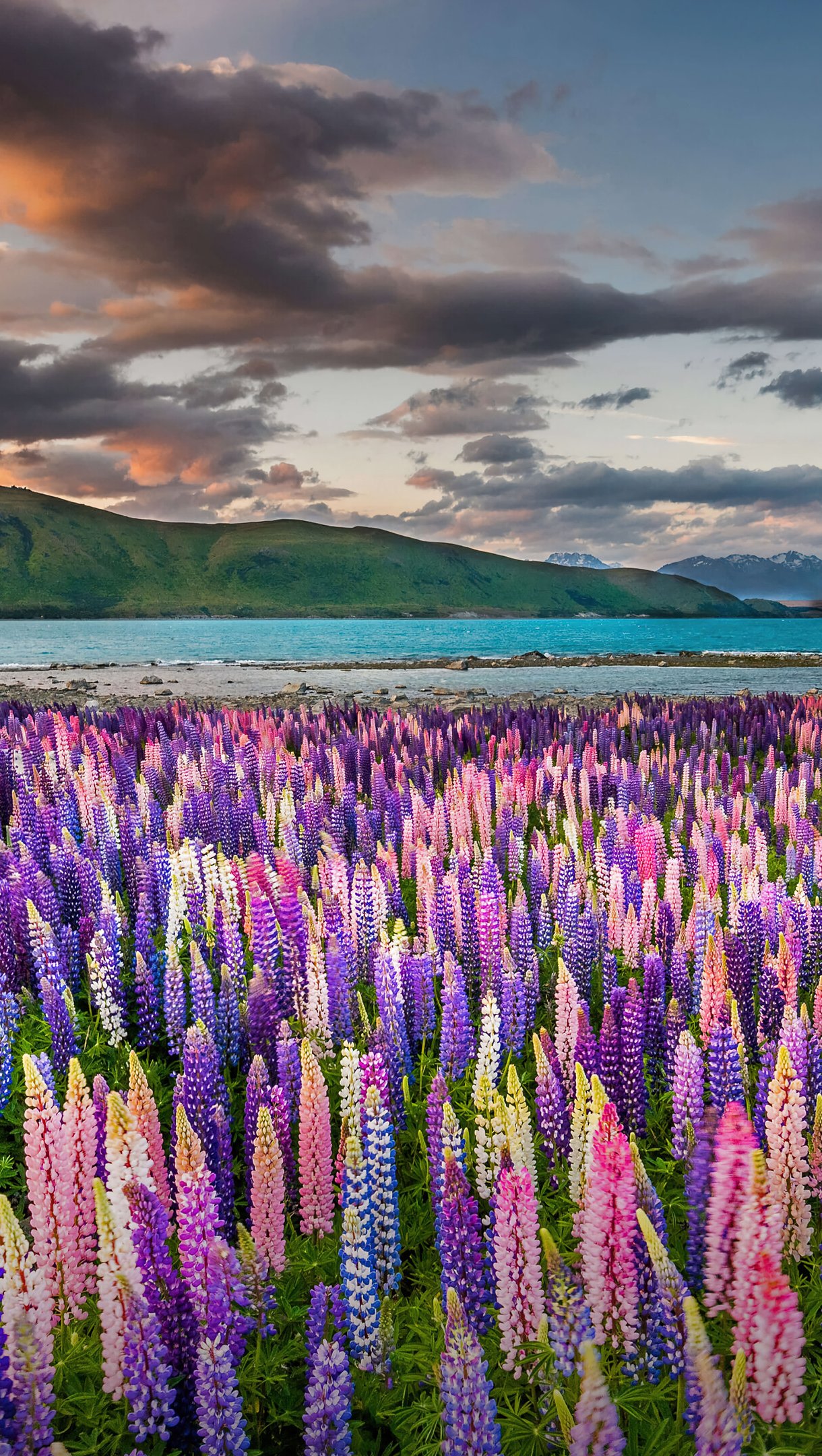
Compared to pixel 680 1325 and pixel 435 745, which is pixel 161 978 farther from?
pixel 435 745

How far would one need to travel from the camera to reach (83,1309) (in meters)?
3.22

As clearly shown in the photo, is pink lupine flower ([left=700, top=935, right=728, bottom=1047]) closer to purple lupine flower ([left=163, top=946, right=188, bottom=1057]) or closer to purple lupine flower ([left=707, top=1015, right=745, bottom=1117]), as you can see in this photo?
purple lupine flower ([left=707, top=1015, right=745, bottom=1117])

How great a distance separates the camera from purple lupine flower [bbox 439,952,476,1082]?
4734mm

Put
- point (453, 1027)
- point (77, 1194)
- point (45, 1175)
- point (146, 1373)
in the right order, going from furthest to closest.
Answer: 1. point (453, 1027)
2. point (77, 1194)
3. point (45, 1175)
4. point (146, 1373)

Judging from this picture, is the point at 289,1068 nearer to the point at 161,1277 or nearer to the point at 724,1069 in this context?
the point at 161,1277

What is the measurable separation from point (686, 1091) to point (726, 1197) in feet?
4.79

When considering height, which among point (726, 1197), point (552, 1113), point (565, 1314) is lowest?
point (552, 1113)

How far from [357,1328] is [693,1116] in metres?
1.84

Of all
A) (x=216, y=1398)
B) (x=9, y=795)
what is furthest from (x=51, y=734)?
(x=216, y=1398)

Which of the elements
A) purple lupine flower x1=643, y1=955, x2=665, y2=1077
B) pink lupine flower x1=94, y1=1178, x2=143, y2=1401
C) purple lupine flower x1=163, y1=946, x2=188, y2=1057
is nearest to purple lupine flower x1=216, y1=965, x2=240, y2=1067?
purple lupine flower x1=163, y1=946, x2=188, y2=1057

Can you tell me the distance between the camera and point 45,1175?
3.04m

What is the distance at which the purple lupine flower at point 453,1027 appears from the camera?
473 centimetres

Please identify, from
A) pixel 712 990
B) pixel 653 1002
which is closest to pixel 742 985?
pixel 653 1002

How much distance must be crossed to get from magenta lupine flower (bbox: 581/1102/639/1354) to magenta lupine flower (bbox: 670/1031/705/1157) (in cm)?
130
